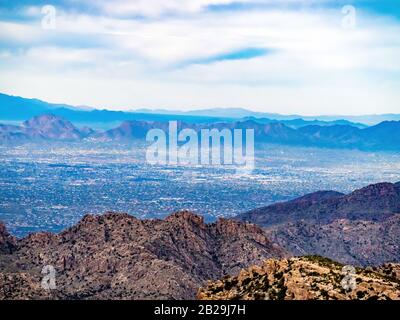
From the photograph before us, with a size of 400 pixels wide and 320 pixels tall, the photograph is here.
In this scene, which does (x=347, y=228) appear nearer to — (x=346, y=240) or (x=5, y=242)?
(x=346, y=240)

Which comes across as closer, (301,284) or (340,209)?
(301,284)

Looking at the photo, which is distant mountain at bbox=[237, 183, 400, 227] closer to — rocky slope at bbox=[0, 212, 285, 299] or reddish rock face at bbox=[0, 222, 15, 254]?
rocky slope at bbox=[0, 212, 285, 299]

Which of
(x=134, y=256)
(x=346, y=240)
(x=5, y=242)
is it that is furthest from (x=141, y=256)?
(x=346, y=240)

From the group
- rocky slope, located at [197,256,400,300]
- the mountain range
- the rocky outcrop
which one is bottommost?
the rocky outcrop

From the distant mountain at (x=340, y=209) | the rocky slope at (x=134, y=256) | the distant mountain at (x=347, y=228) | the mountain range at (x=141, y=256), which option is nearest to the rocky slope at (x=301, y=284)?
the mountain range at (x=141, y=256)

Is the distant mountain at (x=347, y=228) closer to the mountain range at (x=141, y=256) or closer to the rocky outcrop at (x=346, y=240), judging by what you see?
the rocky outcrop at (x=346, y=240)

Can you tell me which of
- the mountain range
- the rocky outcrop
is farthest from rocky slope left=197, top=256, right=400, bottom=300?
the rocky outcrop
